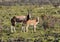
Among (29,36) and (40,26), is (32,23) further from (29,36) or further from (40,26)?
(29,36)

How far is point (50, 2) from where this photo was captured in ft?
94.8

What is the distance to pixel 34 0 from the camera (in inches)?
1158

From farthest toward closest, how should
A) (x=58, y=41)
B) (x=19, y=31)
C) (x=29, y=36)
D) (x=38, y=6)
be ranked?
(x=38, y=6) < (x=19, y=31) < (x=29, y=36) < (x=58, y=41)

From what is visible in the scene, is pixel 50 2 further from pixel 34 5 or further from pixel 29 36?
pixel 29 36

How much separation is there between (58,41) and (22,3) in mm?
15418

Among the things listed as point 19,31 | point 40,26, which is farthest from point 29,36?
point 40,26

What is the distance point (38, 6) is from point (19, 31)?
11.7 meters

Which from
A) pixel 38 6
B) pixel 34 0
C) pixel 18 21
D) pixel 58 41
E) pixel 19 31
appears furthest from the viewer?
pixel 34 0

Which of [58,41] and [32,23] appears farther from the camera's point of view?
[32,23]

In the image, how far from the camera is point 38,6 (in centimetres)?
2742

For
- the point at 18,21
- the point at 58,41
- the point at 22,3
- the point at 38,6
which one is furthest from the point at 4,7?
the point at 58,41

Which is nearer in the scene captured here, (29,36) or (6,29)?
(29,36)

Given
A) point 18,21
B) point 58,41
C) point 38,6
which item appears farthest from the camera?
point 38,6

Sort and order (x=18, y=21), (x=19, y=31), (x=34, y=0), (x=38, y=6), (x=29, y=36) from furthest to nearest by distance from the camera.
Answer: (x=34, y=0)
(x=38, y=6)
(x=18, y=21)
(x=19, y=31)
(x=29, y=36)
